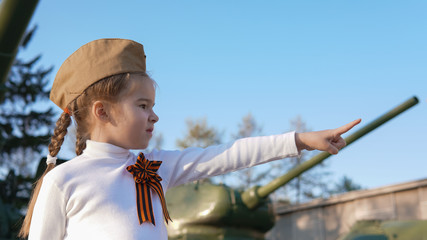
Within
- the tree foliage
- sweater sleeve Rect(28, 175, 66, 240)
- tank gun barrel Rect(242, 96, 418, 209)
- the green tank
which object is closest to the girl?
sweater sleeve Rect(28, 175, 66, 240)

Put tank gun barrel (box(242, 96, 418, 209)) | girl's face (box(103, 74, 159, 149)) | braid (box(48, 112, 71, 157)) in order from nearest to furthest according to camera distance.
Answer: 1. girl's face (box(103, 74, 159, 149))
2. braid (box(48, 112, 71, 157))
3. tank gun barrel (box(242, 96, 418, 209))

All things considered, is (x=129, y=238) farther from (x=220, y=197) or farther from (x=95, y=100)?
(x=220, y=197)

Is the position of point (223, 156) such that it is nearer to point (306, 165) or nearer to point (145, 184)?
point (145, 184)

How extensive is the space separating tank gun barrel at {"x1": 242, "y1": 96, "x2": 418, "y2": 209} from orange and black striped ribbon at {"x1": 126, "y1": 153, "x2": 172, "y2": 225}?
423 cm

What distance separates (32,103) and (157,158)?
22.8 metres

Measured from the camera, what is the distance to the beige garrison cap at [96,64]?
184cm

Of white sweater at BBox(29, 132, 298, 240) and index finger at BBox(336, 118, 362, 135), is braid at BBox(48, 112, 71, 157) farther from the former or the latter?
index finger at BBox(336, 118, 362, 135)

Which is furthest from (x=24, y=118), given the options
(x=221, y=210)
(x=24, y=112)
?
(x=221, y=210)

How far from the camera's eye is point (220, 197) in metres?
7.12

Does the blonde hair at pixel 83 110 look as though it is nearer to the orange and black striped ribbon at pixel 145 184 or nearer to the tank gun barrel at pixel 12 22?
the orange and black striped ribbon at pixel 145 184

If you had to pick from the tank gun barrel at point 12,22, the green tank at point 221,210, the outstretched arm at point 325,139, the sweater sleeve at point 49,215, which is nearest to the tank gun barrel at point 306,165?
the green tank at point 221,210

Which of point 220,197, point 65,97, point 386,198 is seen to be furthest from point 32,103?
point 65,97

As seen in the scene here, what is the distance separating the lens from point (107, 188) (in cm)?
175

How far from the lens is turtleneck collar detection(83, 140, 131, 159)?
1.84 m
